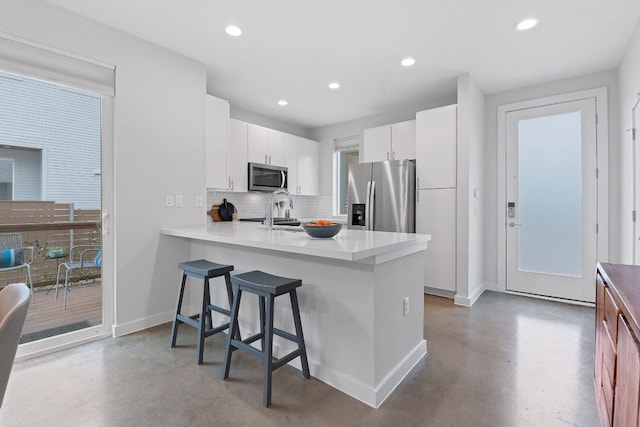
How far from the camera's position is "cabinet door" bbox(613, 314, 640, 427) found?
976 millimetres

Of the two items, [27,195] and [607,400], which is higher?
[27,195]

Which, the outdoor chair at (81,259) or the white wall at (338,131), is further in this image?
the white wall at (338,131)

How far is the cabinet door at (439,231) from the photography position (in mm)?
3689

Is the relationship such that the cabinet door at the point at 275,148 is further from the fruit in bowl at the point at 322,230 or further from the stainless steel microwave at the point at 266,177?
the fruit in bowl at the point at 322,230

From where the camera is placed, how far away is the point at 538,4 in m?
2.27

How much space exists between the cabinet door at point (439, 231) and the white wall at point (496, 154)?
79 cm

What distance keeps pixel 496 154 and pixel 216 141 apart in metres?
3.53

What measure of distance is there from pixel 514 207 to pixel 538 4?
237cm

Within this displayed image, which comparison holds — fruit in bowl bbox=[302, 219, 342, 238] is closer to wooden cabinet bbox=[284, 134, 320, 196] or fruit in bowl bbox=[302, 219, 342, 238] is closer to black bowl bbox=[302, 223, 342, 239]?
black bowl bbox=[302, 223, 342, 239]

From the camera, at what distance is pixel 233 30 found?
2.62 metres

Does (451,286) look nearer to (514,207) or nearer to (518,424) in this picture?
(514,207)

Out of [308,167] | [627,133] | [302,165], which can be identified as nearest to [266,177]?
[302,165]

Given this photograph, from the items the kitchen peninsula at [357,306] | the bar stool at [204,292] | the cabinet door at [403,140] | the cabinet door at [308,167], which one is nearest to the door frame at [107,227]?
the bar stool at [204,292]

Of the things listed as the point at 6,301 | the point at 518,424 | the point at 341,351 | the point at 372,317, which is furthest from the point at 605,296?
the point at 6,301
